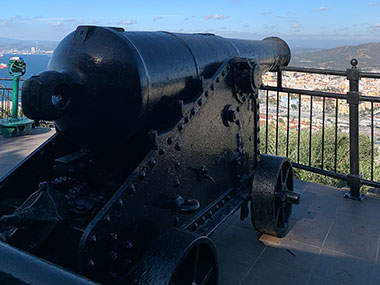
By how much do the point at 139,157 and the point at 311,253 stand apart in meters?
1.73

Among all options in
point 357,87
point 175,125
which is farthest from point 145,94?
point 357,87

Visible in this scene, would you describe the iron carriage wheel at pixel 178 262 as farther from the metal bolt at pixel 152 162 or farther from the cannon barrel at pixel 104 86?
the cannon barrel at pixel 104 86

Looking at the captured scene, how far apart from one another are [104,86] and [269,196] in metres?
1.64

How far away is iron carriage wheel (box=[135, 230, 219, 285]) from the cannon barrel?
0.60 metres

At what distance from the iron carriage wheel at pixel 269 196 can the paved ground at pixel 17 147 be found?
11.3ft

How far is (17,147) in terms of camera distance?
6672mm

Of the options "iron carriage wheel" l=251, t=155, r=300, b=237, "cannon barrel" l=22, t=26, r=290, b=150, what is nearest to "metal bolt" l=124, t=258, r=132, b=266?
"cannon barrel" l=22, t=26, r=290, b=150

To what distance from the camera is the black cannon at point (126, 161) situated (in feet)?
6.32

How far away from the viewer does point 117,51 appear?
2051 millimetres

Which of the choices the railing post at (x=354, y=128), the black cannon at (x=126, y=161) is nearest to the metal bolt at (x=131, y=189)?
the black cannon at (x=126, y=161)

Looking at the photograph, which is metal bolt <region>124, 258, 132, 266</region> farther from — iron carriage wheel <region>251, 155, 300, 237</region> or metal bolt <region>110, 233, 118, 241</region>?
iron carriage wheel <region>251, 155, 300, 237</region>

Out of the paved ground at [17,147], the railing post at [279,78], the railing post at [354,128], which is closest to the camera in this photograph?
the railing post at [354,128]

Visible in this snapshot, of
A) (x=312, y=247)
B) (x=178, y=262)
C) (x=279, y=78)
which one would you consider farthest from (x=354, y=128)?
(x=178, y=262)

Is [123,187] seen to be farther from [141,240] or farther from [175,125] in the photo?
[175,125]
